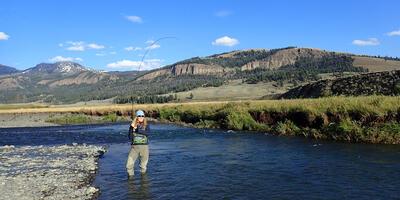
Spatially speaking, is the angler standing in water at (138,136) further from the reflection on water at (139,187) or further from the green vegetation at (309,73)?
the green vegetation at (309,73)

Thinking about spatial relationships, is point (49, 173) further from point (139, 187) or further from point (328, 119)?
point (328, 119)

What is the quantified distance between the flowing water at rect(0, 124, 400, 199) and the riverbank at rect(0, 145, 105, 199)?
596mm

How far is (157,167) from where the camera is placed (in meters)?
19.5

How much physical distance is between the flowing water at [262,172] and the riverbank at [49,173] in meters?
0.60

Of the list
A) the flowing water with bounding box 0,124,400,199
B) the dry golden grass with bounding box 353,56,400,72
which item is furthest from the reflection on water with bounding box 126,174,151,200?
the dry golden grass with bounding box 353,56,400,72

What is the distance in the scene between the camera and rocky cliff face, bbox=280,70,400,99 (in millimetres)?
50469

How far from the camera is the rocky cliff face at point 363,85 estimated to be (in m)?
50.5

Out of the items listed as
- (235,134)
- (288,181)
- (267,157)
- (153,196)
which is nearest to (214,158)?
(267,157)

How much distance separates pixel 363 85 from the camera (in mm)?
55875

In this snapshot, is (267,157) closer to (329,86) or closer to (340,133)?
(340,133)

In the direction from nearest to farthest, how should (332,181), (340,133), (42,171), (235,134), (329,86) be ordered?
(332,181), (42,171), (340,133), (235,134), (329,86)

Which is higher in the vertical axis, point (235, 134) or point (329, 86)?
point (329, 86)

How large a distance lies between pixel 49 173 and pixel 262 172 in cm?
780

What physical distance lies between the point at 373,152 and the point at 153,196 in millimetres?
10858
